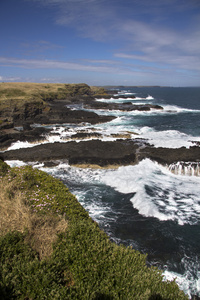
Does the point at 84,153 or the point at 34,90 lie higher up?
the point at 34,90

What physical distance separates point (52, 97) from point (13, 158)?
6942 centimetres

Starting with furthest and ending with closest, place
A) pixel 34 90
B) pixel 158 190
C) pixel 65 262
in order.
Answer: pixel 34 90
pixel 158 190
pixel 65 262

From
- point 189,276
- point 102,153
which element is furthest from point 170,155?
point 189,276

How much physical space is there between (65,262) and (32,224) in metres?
1.95

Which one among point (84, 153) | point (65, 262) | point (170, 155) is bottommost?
point (84, 153)

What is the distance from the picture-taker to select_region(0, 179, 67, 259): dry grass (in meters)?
6.55

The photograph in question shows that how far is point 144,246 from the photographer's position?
10.6 metres

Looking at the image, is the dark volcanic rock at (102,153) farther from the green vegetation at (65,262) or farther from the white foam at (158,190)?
the green vegetation at (65,262)

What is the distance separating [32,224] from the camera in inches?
278

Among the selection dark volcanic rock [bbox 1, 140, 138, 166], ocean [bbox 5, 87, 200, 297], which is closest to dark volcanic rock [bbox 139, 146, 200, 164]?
ocean [bbox 5, 87, 200, 297]

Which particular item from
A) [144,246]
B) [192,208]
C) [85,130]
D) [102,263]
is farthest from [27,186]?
[85,130]

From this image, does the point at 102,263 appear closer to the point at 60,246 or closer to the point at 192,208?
the point at 60,246

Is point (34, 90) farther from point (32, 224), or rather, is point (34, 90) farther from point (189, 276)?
point (189, 276)

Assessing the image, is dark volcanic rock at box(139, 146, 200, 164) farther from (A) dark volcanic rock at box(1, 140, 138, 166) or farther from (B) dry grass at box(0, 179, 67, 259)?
(B) dry grass at box(0, 179, 67, 259)
